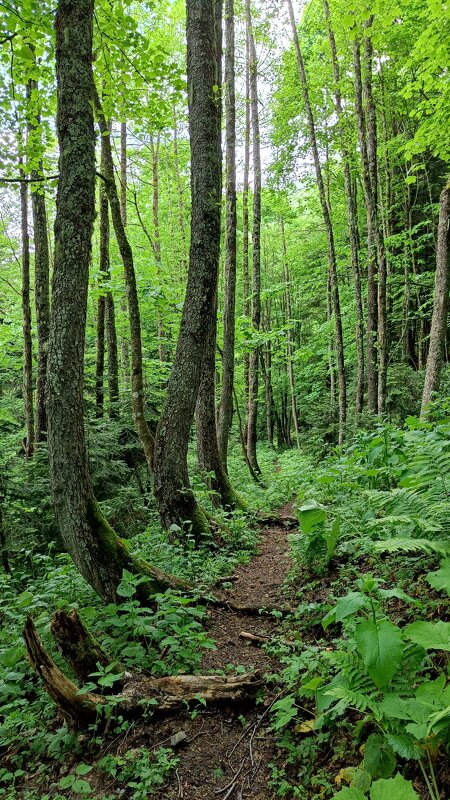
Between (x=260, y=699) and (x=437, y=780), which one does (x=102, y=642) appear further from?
(x=437, y=780)

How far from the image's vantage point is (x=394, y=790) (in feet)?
5.08

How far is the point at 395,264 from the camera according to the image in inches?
601

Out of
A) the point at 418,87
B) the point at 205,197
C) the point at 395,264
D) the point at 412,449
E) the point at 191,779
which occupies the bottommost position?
the point at 191,779

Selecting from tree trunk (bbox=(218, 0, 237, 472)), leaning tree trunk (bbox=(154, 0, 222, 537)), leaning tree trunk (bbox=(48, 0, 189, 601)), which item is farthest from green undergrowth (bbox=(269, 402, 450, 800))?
tree trunk (bbox=(218, 0, 237, 472))

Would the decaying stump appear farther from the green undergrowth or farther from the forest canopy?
the green undergrowth

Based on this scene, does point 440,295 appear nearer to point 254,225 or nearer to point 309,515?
point 254,225

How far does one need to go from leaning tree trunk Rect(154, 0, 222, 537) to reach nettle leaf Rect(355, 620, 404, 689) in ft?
13.7

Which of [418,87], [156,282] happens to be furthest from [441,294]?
[156,282]

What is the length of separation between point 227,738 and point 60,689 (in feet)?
3.89

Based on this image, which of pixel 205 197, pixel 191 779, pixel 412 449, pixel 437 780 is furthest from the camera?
pixel 205 197

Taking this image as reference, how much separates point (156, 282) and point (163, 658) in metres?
8.75

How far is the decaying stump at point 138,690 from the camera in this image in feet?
9.87

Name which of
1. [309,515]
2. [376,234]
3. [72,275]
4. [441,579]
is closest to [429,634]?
[441,579]

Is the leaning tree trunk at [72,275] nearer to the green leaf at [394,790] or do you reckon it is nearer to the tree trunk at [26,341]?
the green leaf at [394,790]
